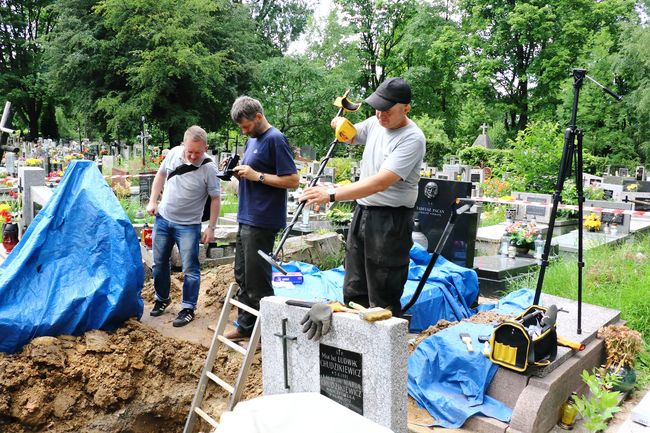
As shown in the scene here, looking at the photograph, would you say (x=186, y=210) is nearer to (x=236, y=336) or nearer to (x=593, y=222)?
(x=236, y=336)

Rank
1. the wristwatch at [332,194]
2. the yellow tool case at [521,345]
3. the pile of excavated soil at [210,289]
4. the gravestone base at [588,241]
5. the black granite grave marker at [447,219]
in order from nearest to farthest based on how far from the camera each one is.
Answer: the wristwatch at [332,194] < the yellow tool case at [521,345] < the pile of excavated soil at [210,289] < the black granite grave marker at [447,219] < the gravestone base at [588,241]

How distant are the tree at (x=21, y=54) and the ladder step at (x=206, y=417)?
29.3 m

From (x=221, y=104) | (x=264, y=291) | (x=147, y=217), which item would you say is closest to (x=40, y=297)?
(x=264, y=291)

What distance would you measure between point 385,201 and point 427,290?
1.95 m

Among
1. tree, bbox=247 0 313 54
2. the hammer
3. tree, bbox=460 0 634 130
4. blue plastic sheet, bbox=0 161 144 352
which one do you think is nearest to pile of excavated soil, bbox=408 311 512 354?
the hammer

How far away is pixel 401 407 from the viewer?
7.98ft

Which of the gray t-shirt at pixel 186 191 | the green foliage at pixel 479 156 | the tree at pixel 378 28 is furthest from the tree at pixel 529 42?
the gray t-shirt at pixel 186 191

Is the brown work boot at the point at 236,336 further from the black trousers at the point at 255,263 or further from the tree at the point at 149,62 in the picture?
the tree at the point at 149,62

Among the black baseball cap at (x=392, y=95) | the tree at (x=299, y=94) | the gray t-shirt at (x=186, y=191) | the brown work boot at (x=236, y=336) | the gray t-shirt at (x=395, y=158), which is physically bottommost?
the brown work boot at (x=236, y=336)

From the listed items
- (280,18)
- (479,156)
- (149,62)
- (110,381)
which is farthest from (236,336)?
(280,18)

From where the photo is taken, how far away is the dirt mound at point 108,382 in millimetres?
3434

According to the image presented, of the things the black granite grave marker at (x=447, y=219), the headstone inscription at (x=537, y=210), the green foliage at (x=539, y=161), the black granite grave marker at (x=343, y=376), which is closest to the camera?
the black granite grave marker at (x=343, y=376)

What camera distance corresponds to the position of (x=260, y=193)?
12.9 ft

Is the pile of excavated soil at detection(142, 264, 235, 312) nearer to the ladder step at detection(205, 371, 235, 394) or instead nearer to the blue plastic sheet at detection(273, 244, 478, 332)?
the blue plastic sheet at detection(273, 244, 478, 332)
